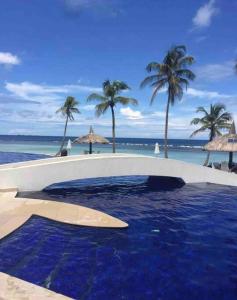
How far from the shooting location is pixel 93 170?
1702 centimetres

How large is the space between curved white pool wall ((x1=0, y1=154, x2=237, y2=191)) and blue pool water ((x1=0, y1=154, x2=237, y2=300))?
2805 mm

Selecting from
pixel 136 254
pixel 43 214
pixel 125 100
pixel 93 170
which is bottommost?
pixel 136 254

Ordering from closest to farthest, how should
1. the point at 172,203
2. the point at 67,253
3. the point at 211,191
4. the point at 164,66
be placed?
the point at 67,253 < the point at 172,203 < the point at 211,191 < the point at 164,66

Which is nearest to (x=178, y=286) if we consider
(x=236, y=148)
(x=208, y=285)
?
(x=208, y=285)

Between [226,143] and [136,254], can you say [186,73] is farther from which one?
[136,254]

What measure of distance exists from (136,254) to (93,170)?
28.6 feet

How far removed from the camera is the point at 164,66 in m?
28.1

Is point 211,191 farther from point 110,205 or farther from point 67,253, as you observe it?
point 67,253

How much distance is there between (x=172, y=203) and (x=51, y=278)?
29.5 ft

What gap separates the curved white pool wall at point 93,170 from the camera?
15.2m

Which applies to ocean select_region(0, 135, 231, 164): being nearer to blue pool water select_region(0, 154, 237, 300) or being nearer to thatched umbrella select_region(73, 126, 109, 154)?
thatched umbrella select_region(73, 126, 109, 154)

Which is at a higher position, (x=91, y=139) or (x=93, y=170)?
(x=91, y=139)

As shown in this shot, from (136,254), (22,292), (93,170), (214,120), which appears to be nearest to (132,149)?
(214,120)

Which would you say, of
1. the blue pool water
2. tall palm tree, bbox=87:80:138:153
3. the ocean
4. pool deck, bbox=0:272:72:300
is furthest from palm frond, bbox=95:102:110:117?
pool deck, bbox=0:272:72:300
